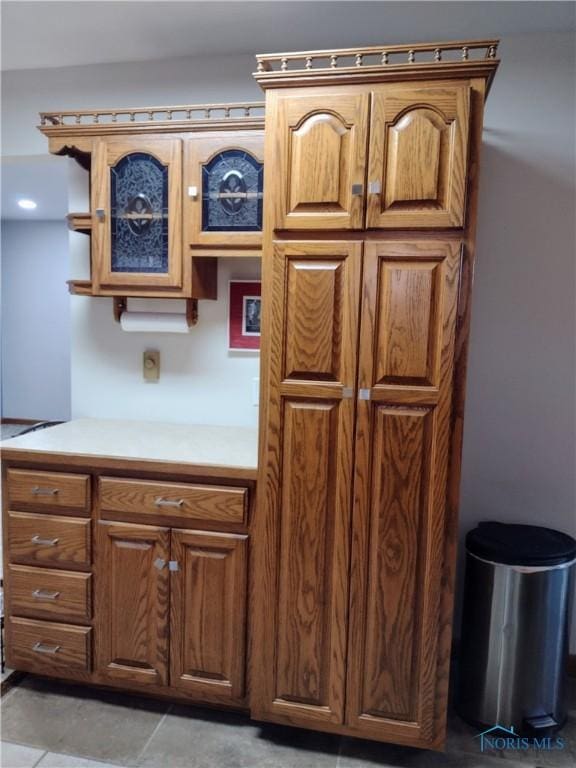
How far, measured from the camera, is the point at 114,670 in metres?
1.89

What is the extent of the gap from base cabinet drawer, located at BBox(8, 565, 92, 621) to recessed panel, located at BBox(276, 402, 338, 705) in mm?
705

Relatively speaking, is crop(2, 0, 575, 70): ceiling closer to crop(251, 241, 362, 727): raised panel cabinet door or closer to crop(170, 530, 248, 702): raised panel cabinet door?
crop(251, 241, 362, 727): raised panel cabinet door

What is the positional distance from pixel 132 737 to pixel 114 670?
0.22 meters

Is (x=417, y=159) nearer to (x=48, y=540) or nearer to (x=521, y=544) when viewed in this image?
(x=521, y=544)

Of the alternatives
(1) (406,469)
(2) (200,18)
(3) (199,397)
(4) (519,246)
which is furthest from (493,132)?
(3) (199,397)

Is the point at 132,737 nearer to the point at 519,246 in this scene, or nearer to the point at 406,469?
the point at 406,469

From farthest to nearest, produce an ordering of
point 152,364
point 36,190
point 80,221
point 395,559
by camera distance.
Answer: point 36,190 < point 152,364 < point 80,221 < point 395,559

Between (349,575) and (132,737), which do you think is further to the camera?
(132,737)

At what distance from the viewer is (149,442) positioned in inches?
78.9

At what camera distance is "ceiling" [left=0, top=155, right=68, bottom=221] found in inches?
154

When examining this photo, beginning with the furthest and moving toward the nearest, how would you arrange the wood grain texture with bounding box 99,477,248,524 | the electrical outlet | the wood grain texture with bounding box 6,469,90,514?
1. the electrical outlet
2. the wood grain texture with bounding box 6,469,90,514
3. the wood grain texture with bounding box 99,477,248,524

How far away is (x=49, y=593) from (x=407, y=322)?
1527 millimetres
